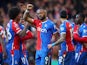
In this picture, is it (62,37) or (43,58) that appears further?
(43,58)

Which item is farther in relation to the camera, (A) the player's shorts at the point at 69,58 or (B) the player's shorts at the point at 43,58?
(A) the player's shorts at the point at 69,58

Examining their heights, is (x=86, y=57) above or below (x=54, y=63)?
above

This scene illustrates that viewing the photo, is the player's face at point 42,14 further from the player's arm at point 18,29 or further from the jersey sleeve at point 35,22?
the player's arm at point 18,29

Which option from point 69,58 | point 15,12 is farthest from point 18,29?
point 69,58

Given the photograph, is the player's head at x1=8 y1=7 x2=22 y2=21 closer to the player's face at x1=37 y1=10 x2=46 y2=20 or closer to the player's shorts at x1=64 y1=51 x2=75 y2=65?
the player's face at x1=37 y1=10 x2=46 y2=20

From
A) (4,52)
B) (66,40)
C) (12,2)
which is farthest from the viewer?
(12,2)

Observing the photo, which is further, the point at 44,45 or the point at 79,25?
the point at 79,25

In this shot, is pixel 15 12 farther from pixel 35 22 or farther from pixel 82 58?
pixel 82 58

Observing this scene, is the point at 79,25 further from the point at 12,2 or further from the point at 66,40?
the point at 12,2

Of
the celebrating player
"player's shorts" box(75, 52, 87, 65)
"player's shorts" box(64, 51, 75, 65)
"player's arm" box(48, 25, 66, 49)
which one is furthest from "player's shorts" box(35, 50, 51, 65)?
"player's shorts" box(75, 52, 87, 65)

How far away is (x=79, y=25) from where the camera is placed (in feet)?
54.2

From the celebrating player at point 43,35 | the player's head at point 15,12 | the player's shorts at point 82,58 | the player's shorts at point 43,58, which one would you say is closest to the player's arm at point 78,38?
→ the player's shorts at point 82,58

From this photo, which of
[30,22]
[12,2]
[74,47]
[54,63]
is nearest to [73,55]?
[74,47]

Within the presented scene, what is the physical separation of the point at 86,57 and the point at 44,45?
1828 mm
